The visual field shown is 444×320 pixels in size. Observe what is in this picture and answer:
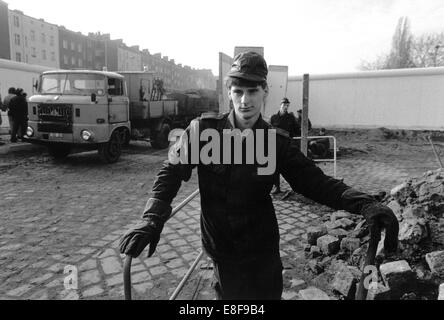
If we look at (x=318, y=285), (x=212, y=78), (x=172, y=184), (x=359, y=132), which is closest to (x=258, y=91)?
(x=172, y=184)

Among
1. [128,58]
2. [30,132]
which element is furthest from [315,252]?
[128,58]

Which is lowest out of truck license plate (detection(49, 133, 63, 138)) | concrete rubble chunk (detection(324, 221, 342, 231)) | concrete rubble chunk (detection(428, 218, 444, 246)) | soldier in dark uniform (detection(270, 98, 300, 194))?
concrete rubble chunk (detection(324, 221, 342, 231))

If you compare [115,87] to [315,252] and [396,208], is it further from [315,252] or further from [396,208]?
[396,208]

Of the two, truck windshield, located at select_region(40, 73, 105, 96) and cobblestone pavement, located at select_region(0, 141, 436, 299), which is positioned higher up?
truck windshield, located at select_region(40, 73, 105, 96)

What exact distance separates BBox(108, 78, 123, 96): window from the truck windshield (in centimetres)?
26

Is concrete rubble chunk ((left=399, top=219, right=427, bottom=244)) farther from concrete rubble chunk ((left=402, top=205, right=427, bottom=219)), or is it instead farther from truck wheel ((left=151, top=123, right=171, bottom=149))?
truck wheel ((left=151, top=123, right=171, bottom=149))

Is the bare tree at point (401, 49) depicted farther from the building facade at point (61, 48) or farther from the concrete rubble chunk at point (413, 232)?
the concrete rubble chunk at point (413, 232)

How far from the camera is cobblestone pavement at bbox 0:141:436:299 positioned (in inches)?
135

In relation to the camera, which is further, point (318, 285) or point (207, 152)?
point (318, 285)

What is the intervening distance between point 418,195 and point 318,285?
220 cm

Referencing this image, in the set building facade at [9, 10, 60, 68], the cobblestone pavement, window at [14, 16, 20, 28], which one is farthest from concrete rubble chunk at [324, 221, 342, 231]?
window at [14, 16, 20, 28]

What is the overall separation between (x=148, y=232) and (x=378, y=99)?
1874cm
